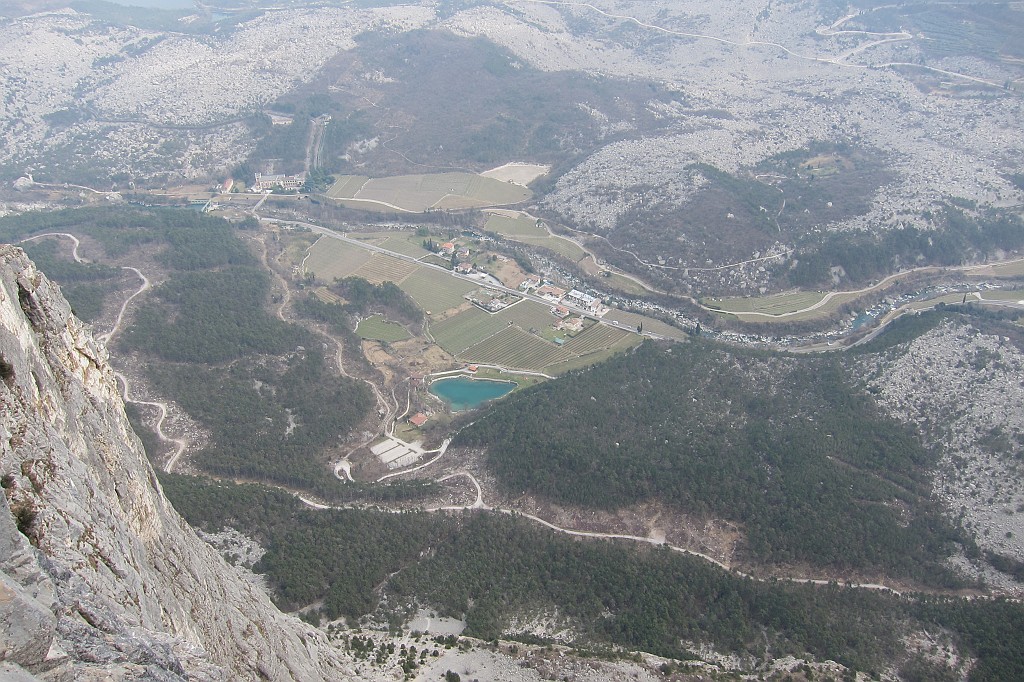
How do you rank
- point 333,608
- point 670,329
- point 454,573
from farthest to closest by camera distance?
point 670,329
point 454,573
point 333,608

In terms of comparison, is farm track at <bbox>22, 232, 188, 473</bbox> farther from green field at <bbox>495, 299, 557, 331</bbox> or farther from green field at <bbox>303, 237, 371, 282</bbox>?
green field at <bbox>495, 299, 557, 331</bbox>

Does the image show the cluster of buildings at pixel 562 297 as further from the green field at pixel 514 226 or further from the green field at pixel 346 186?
the green field at pixel 346 186

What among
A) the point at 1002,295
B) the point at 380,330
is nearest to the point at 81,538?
the point at 380,330

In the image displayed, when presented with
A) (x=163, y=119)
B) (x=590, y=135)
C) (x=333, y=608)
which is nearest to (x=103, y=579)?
(x=333, y=608)

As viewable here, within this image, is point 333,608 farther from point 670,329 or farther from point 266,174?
point 266,174

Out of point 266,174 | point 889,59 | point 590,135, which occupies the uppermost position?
point 889,59

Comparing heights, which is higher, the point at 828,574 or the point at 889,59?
the point at 889,59
